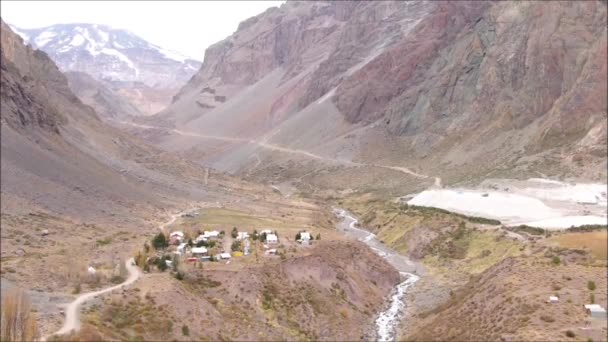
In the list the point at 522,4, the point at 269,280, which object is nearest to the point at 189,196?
the point at 269,280

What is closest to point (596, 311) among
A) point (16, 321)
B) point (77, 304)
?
point (16, 321)

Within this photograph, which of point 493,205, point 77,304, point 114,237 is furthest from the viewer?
point 114,237

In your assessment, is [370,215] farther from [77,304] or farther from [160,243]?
[77,304]

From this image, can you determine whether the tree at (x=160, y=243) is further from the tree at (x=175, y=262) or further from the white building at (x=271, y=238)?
the white building at (x=271, y=238)

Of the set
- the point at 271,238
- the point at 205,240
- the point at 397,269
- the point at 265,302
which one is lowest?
the point at 265,302

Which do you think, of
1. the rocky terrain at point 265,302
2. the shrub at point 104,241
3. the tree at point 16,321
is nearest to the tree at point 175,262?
the rocky terrain at point 265,302

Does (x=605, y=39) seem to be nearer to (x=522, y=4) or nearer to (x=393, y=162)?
(x=522, y=4)
